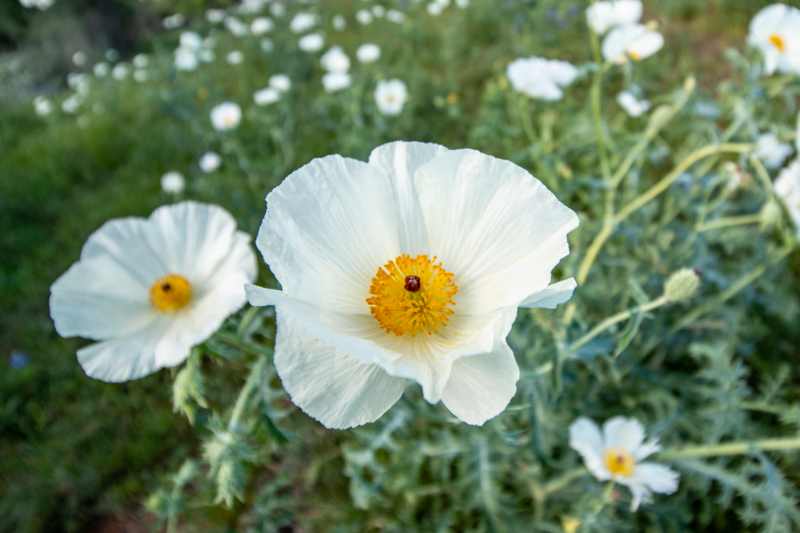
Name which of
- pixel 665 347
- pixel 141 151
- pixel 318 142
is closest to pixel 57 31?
pixel 141 151

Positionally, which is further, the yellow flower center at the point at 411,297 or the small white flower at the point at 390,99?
the small white flower at the point at 390,99

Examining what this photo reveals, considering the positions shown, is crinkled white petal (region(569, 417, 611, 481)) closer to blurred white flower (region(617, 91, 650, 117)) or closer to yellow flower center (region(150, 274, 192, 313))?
yellow flower center (region(150, 274, 192, 313))

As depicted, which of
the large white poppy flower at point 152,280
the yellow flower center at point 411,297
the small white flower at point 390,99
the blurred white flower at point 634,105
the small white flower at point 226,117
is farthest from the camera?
the small white flower at point 226,117

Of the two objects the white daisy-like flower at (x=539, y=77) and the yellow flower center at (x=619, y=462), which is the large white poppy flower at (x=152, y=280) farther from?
the white daisy-like flower at (x=539, y=77)

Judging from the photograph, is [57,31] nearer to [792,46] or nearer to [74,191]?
[74,191]

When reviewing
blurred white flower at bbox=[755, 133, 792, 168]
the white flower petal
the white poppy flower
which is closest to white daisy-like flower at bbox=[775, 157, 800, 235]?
blurred white flower at bbox=[755, 133, 792, 168]

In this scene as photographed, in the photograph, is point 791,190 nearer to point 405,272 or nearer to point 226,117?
point 405,272

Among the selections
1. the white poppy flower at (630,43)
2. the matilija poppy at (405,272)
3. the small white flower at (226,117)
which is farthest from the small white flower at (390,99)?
the matilija poppy at (405,272)

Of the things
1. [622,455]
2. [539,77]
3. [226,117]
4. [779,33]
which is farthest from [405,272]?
[226,117]
